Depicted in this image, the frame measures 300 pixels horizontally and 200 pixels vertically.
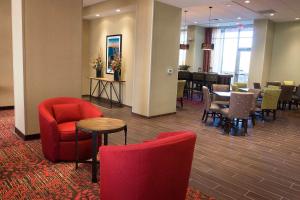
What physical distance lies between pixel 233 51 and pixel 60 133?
1127cm

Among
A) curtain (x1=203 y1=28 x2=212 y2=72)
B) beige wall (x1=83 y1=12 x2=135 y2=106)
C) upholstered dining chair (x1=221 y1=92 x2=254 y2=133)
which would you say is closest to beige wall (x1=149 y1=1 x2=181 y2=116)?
beige wall (x1=83 y1=12 x2=135 y2=106)

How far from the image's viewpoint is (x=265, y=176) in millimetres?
3539

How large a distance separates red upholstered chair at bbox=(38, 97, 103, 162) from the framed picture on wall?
486 cm

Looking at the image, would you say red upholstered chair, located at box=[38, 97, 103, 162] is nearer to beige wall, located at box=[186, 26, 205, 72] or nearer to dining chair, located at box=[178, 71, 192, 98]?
dining chair, located at box=[178, 71, 192, 98]

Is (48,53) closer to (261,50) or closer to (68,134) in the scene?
(68,134)

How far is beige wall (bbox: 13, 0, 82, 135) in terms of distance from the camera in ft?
14.0

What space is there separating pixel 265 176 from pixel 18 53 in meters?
4.50

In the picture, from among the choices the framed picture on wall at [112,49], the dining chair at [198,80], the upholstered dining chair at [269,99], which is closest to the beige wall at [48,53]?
the framed picture on wall at [112,49]

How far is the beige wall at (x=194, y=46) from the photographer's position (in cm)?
1309

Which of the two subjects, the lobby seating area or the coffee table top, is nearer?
the lobby seating area

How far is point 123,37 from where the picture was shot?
27.5 ft

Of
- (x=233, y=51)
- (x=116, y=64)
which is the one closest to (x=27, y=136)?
(x=116, y=64)

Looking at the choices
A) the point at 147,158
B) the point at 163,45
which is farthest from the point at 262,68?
the point at 147,158

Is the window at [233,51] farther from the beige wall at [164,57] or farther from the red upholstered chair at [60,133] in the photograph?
the red upholstered chair at [60,133]
